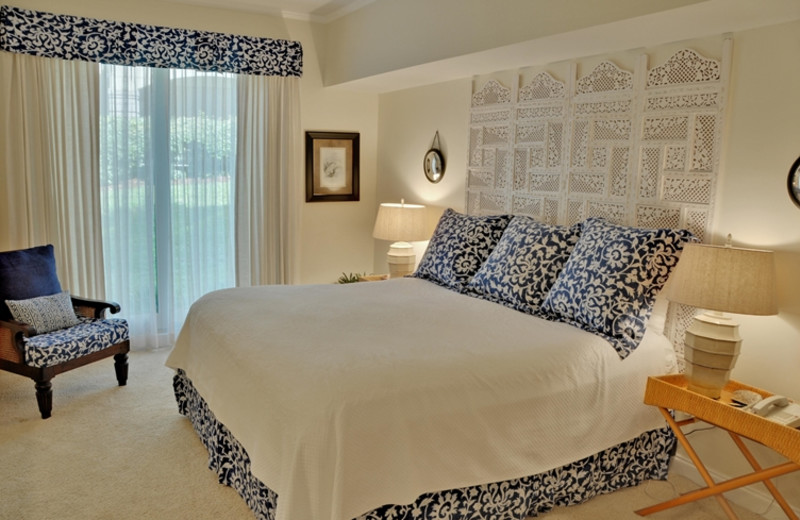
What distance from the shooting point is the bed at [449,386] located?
2.10m

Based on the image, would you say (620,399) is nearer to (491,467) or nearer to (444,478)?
(491,467)

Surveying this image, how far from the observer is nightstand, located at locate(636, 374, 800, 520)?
218 centimetres

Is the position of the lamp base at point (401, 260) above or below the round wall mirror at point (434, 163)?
below

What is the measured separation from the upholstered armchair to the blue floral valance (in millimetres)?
1381

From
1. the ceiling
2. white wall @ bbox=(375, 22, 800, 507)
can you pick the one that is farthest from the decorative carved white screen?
the ceiling

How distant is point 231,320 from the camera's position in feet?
9.72

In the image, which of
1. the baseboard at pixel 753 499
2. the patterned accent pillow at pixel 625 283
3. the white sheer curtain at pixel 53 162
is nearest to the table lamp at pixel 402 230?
the patterned accent pillow at pixel 625 283

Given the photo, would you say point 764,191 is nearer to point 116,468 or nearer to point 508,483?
point 508,483

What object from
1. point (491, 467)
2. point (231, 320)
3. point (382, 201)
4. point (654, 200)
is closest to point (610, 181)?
point (654, 200)

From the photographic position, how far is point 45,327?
12.2ft

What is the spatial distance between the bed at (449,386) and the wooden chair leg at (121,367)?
703mm

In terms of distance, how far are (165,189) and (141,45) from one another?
106 centimetres

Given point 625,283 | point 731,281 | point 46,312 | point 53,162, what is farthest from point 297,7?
point 731,281

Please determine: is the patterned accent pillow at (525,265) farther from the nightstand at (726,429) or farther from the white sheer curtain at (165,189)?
the white sheer curtain at (165,189)
